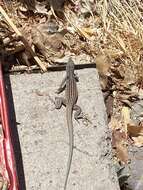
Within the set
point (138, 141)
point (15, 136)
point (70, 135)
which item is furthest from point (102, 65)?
point (15, 136)

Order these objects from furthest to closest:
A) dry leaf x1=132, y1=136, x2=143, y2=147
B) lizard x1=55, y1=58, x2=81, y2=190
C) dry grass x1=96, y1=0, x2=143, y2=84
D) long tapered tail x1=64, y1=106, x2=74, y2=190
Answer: dry grass x1=96, y1=0, x2=143, y2=84 → dry leaf x1=132, y1=136, x2=143, y2=147 → lizard x1=55, y1=58, x2=81, y2=190 → long tapered tail x1=64, y1=106, x2=74, y2=190

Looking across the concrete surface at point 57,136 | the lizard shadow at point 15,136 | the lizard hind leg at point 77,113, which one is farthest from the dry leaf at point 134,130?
the lizard shadow at point 15,136

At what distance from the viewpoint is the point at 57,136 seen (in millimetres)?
4914

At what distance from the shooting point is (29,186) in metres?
4.58

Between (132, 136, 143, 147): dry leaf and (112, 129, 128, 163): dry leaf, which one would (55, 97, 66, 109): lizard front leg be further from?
(132, 136, 143, 147): dry leaf

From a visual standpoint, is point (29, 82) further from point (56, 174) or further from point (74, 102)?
point (56, 174)

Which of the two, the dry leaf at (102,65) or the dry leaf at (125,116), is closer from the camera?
the dry leaf at (125,116)

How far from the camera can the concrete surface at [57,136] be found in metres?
4.67

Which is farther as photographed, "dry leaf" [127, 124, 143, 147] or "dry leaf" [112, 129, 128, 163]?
"dry leaf" [127, 124, 143, 147]

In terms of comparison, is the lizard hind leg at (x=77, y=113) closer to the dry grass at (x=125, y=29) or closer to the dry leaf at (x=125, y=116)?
the dry leaf at (x=125, y=116)

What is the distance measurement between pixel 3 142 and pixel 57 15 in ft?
6.30

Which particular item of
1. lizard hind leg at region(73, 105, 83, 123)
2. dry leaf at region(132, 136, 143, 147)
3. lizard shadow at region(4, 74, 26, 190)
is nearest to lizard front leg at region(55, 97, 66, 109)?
lizard hind leg at region(73, 105, 83, 123)

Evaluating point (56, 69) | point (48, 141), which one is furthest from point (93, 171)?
point (56, 69)

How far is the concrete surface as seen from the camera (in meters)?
4.67
